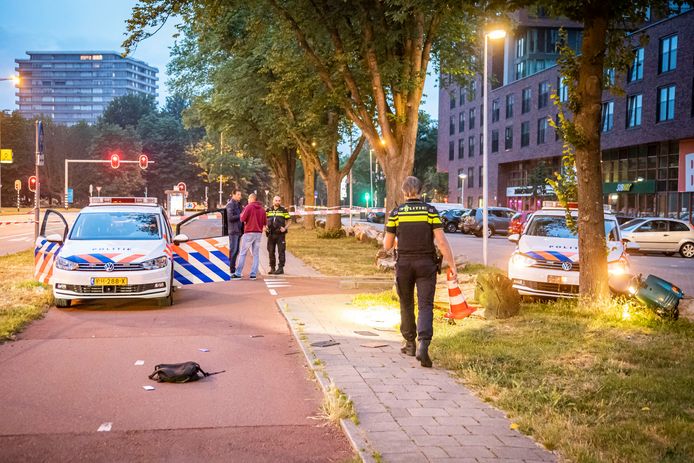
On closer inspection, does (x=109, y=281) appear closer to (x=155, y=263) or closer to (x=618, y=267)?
(x=155, y=263)

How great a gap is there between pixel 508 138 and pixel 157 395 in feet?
218

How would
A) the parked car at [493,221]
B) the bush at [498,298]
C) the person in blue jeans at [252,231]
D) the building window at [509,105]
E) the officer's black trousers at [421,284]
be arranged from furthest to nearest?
the building window at [509,105], the parked car at [493,221], the person in blue jeans at [252,231], the bush at [498,298], the officer's black trousers at [421,284]

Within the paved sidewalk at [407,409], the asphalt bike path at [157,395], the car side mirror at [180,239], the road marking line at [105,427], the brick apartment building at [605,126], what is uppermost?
the brick apartment building at [605,126]

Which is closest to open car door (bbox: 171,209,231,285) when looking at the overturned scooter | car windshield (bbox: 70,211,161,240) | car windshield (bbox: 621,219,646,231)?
car windshield (bbox: 70,211,161,240)

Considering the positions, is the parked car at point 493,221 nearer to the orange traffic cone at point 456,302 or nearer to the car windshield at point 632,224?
the car windshield at point 632,224

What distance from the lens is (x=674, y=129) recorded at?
43.9m

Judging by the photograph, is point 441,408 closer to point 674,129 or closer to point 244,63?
point 244,63

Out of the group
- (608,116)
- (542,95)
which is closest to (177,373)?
(608,116)

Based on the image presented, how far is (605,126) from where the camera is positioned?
52.6 meters

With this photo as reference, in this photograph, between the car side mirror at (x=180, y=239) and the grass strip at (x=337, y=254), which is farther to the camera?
the grass strip at (x=337, y=254)

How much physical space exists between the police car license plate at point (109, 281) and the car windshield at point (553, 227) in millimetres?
7501

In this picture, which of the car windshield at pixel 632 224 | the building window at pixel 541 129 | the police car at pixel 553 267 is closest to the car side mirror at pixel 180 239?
the police car at pixel 553 267

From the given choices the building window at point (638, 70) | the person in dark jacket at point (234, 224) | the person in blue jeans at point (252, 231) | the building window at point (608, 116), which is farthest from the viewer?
the building window at point (608, 116)

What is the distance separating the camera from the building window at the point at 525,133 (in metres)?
65.7
